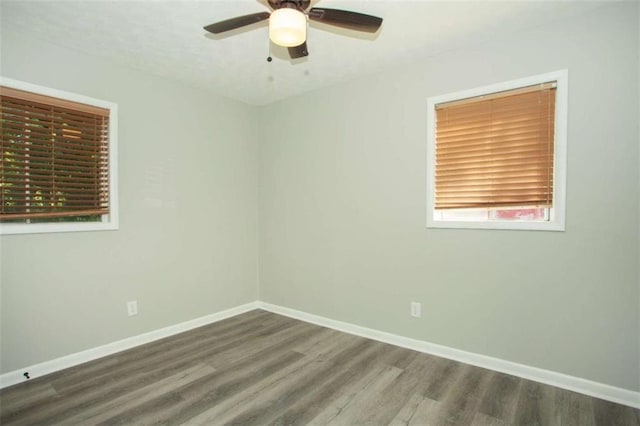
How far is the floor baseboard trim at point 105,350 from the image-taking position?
2.41 meters

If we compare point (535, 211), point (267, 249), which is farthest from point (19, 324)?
point (535, 211)

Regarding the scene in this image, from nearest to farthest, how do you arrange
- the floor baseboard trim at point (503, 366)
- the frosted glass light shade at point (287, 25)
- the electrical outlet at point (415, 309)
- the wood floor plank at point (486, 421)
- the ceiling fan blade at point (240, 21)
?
the frosted glass light shade at point (287, 25) → the ceiling fan blade at point (240, 21) → the wood floor plank at point (486, 421) → the floor baseboard trim at point (503, 366) → the electrical outlet at point (415, 309)

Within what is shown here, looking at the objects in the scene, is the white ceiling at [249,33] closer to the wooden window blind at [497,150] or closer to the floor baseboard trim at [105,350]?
the wooden window blind at [497,150]

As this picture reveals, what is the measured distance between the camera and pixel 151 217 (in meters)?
3.22

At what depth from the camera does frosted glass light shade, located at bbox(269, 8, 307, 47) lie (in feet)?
5.59

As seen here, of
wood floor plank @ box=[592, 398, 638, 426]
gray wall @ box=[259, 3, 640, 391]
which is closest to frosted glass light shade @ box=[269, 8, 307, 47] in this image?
gray wall @ box=[259, 3, 640, 391]

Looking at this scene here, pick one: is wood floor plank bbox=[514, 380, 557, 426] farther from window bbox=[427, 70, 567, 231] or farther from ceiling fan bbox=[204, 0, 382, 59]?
ceiling fan bbox=[204, 0, 382, 59]

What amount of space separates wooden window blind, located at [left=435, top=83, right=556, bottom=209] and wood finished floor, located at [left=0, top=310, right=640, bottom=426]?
1.32 metres

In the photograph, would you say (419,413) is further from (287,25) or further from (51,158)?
(51,158)

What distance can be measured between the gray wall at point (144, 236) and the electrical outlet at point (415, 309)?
204cm

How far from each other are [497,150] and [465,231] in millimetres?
674

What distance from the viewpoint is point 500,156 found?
2594 millimetres

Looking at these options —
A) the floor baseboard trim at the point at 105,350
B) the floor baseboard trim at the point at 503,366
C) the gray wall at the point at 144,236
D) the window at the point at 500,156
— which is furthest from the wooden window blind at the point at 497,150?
the floor baseboard trim at the point at 105,350

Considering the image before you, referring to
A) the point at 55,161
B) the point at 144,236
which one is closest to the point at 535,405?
the point at 144,236
